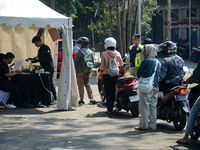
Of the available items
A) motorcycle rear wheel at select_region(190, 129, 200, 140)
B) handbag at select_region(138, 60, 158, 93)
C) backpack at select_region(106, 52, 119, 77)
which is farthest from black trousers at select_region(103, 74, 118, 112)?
motorcycle rear wheel at select_region(190, 129, 200, 140)

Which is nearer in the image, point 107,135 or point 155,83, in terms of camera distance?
point 107,135

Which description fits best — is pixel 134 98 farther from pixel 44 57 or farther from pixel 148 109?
pixel 44 57

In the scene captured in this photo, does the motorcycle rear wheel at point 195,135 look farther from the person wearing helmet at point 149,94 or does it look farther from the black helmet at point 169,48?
the black helmet at point 169,48

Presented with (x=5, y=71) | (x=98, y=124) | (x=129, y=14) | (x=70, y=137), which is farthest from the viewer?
(x=129, y=14)

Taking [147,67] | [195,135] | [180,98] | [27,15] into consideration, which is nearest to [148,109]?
[180,98]

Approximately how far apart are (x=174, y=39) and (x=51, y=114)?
2977cm

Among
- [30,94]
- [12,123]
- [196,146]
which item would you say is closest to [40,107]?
[30,94]

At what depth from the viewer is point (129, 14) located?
77.3 ft

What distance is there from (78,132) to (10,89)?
12.2 ft

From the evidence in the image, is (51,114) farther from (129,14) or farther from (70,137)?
(129,14)

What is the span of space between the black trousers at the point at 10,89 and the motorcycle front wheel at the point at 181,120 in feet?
15.5

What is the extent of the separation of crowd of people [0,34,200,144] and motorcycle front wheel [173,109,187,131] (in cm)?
42

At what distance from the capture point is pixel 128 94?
9961 mm

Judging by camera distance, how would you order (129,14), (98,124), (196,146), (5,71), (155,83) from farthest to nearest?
(129,14)
(5,71)
(98,124)
(155,83)
(196,146)
